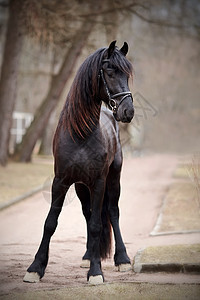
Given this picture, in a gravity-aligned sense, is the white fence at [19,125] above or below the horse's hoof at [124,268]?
below

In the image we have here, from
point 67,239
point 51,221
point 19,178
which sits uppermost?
point 51,221

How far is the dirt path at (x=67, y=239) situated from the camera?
4824mm

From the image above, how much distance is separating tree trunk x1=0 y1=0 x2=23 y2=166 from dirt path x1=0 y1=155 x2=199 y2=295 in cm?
579

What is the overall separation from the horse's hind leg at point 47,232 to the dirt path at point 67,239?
98mm

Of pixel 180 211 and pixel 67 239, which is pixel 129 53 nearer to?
pixel 180 211

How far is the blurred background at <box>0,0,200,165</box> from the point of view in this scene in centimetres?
1471

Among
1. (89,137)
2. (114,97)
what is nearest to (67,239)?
(89,137)

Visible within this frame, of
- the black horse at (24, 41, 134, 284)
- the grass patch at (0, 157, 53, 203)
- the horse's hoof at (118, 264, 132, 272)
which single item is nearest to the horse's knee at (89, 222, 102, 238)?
the black horse at (24, 41, 134, 284)

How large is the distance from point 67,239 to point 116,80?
3.16 metres

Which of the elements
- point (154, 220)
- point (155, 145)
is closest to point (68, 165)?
point (154, 220)

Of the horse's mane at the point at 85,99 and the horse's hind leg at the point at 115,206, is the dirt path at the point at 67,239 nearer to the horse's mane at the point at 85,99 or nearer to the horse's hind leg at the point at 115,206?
the horse's hind leg at the point at 115,206

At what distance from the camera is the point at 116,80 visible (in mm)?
4578

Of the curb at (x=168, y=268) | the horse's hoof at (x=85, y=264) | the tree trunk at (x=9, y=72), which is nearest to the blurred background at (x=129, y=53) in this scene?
the tree trunk at (x=9, y=72)

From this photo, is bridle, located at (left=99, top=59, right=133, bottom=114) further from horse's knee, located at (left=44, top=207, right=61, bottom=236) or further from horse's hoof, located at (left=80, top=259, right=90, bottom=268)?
horse's hoof, located at (left=80, top=259, right=90, bottom=268)
